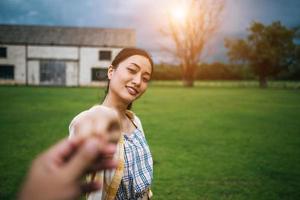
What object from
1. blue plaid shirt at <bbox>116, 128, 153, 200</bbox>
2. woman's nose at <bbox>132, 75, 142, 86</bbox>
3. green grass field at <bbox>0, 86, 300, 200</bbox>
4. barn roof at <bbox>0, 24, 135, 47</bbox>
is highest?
barn roof at <bbox>0, 24, 135, 47</bbox>

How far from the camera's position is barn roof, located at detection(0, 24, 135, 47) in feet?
143

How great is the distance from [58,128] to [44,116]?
301 cm

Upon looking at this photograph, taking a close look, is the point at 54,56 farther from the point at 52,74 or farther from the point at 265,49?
the point at 265,49

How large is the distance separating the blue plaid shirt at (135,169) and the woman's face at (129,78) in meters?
0.35

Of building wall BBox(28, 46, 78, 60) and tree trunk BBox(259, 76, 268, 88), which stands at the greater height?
building wall BBox(28, 46, 78, 60)

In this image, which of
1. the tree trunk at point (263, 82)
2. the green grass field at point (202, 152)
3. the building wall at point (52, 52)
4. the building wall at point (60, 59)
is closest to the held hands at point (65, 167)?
the green grass field at point (202, 152)

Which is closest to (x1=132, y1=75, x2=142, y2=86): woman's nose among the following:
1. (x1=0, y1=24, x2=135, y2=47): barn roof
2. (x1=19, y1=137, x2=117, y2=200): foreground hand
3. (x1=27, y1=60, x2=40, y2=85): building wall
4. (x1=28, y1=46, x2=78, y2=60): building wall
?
(x1=19, y1=137, x2=117, y2=200): foreground hand

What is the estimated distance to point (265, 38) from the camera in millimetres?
56969

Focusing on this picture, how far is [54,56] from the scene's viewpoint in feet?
142

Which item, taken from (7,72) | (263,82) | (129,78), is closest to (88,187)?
(129,78)

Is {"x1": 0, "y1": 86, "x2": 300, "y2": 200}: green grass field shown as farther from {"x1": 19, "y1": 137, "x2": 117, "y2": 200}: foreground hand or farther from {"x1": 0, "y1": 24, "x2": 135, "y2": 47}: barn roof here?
{"x1": 0, "y1": 24, "x2": 135, "y2": 47}: barn roof

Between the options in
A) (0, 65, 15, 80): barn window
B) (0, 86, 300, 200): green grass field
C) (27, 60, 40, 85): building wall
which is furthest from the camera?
(27, 60, 40, 85): building wall

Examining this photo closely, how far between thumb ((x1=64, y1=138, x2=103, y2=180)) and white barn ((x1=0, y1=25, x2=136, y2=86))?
41.4 meters

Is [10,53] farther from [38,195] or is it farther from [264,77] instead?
[38,195]
